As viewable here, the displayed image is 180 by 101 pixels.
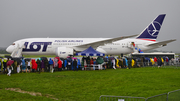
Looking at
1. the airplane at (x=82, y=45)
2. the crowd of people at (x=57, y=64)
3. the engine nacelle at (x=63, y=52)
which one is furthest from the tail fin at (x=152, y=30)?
the engine nacelle at (x=63, y=52)

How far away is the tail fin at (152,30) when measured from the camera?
36281 millimetres

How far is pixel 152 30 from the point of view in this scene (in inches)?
1436

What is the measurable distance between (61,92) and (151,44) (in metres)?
27.0

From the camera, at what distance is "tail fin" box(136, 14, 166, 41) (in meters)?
36.3

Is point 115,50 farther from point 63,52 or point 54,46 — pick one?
point 54,46

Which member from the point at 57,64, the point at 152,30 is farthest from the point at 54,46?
the point at 152,30

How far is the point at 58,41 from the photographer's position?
1198 inches

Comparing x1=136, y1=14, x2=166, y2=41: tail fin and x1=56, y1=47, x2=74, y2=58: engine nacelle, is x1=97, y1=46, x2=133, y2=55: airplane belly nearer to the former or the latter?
x1=136, y1=14, x2=166, y2=41: tail fin

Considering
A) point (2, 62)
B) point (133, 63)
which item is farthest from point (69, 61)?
point (133, 63)

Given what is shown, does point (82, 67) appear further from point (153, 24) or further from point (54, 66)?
point (153, 24)

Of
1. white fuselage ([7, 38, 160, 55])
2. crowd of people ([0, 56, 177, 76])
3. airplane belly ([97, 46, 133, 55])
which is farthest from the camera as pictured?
airplane belly ([97, 46, 133, 55])

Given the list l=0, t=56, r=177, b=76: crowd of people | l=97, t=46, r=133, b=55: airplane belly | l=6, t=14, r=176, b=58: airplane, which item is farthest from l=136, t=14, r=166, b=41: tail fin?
l=0, t=56, r=177, b=76: crowd of people

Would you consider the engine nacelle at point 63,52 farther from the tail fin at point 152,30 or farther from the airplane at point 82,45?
the tail fin at point 152,30

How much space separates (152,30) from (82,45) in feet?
52.4
